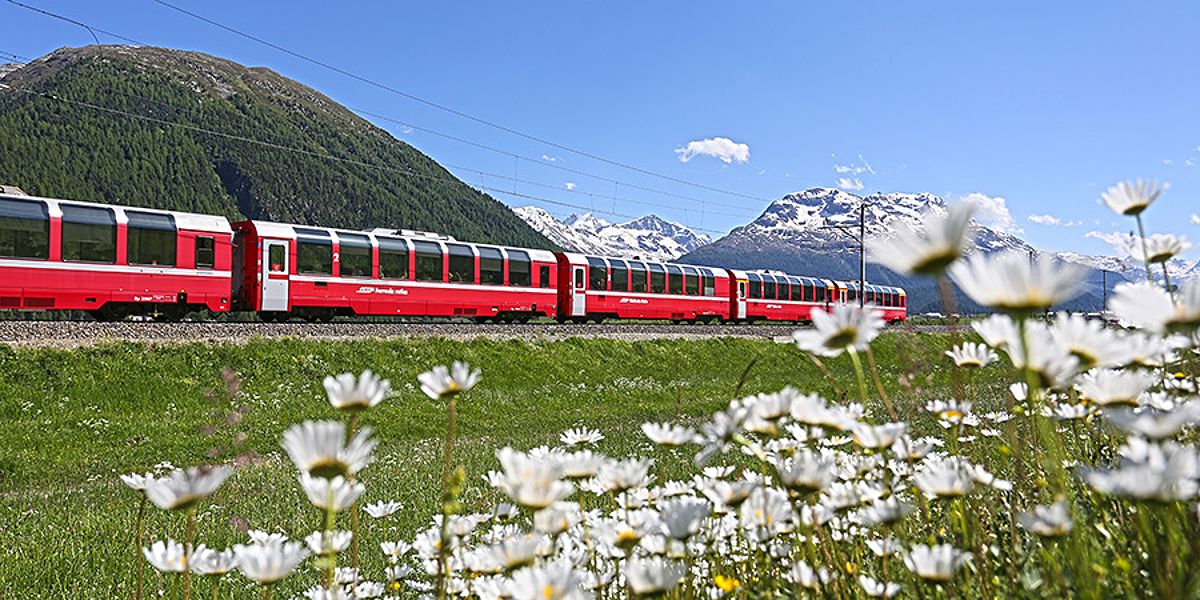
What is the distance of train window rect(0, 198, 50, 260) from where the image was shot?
15266mm

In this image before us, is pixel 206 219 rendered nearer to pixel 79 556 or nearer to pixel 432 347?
pixel 432 347

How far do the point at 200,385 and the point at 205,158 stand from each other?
6937 inches

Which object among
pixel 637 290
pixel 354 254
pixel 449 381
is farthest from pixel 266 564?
pixel 637 290

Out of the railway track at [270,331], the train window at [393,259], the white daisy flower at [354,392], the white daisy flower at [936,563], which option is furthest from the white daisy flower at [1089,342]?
the train window at [393,259]

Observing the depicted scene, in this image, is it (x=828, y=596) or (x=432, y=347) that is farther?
(x=432, y=347)

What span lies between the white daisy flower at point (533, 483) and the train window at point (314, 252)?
2056 cm

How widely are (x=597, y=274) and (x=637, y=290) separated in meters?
2.60

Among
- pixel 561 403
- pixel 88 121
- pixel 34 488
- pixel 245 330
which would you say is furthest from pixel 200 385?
pixel 88 121

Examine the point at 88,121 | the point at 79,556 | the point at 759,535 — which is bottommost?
the point at 79,556

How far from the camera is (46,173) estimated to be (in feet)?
449

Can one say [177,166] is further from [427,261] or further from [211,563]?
[211,563]

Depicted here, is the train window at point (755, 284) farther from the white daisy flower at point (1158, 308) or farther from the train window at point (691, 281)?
the white daisy flower at point (1158, 308)

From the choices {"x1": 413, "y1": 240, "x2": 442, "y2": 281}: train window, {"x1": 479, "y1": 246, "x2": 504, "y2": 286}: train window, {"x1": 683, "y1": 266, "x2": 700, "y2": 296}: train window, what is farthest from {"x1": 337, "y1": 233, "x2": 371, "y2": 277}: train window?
{"x1": 683, "y1": 266, "x2": 700, "y2": 296}: train window

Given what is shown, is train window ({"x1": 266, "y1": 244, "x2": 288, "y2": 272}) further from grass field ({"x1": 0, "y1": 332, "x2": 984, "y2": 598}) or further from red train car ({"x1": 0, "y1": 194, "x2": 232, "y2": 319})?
grass field ({"x1": 0, "y1": 332, "x2": 984, "y2": 598})
